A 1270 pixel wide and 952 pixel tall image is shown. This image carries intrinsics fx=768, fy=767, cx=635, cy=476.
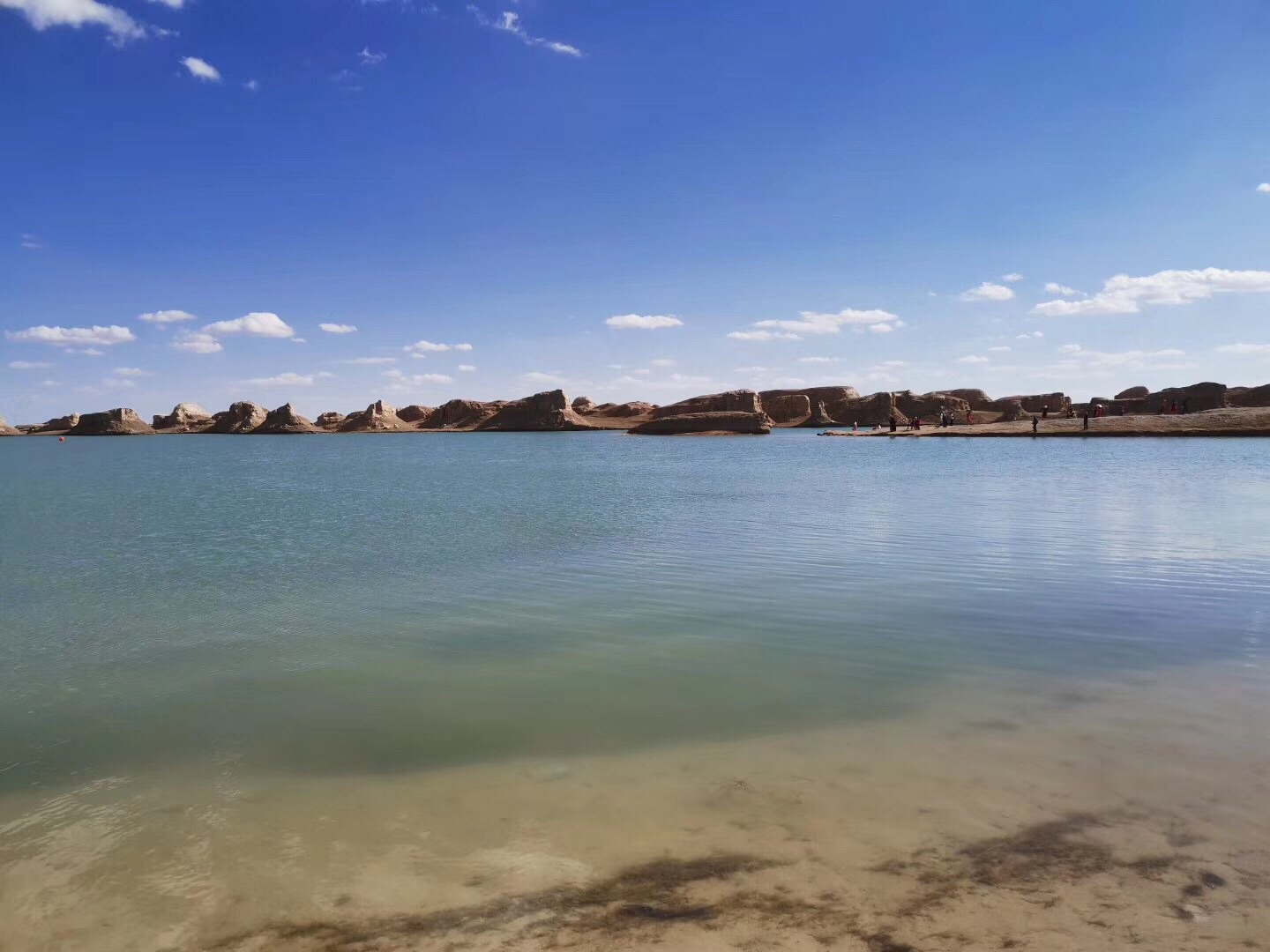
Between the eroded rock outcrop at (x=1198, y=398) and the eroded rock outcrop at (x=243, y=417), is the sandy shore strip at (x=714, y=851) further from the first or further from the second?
the eroded rock outcrop at (x=243, y=417)

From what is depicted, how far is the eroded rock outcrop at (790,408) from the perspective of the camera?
144 meters

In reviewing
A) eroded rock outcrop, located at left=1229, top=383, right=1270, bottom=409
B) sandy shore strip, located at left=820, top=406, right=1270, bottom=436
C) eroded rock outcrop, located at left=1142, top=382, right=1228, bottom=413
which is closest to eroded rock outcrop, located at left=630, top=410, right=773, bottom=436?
sandy shore strip, located at left=820, top=406, right=1270, bottom=436

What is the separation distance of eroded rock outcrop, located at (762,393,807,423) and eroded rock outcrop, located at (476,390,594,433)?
121 ft

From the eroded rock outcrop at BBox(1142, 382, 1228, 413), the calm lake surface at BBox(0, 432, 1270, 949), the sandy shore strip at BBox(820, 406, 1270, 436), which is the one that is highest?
the eroded rock outcrop at BBox(1142, 382, 1228, 413)

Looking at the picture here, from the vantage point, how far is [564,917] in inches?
140

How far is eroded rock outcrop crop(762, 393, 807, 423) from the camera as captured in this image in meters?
144


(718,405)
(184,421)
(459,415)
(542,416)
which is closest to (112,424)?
(184,421)

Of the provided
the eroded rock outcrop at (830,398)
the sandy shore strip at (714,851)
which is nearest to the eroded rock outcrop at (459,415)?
the eroded rock outcrop at (830,398)

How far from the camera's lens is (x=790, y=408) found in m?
147

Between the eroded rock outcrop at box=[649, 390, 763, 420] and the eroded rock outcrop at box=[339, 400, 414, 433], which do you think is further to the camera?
the eroded rock outcrop at box=[339, 400, 414, 433]

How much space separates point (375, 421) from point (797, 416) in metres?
97.5

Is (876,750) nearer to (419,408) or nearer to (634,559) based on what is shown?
(634,559)

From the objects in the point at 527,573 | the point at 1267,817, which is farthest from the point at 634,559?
the point at 1267,817

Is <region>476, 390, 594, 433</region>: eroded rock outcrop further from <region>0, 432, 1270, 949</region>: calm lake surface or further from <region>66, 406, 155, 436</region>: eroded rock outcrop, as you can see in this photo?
<region>0, 432, 1270, 949</region>: calm lake surface
